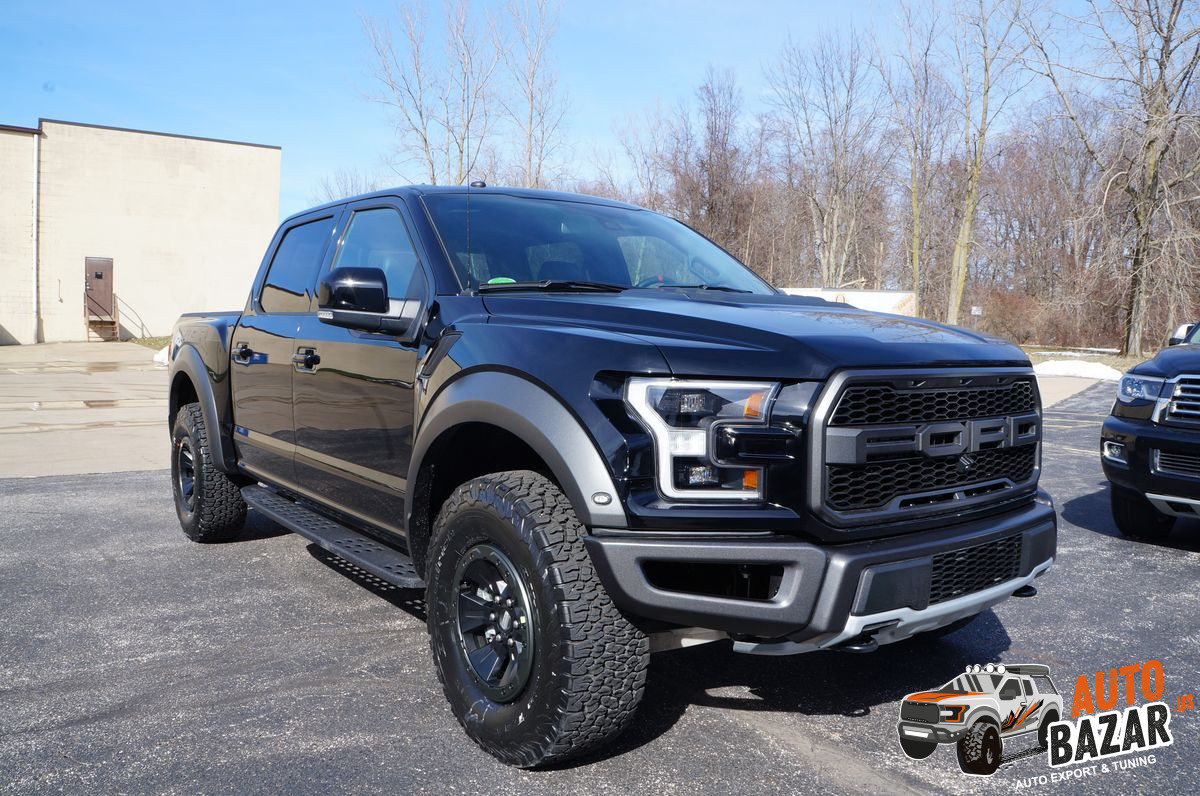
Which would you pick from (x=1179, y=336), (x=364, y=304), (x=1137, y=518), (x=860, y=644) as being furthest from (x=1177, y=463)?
(x=364, y=304)

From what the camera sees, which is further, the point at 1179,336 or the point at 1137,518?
the point at 1179,336

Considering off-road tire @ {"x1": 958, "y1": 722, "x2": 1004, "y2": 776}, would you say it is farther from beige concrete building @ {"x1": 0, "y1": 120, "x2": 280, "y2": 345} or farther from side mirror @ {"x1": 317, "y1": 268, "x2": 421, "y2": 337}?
beige concrete building @ {"x1": 0, "y1": 120, "x2": 280, "y2": 345}

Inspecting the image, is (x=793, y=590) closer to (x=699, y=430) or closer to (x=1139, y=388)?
(x=699, y=430)

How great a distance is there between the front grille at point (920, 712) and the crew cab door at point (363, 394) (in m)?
1.87

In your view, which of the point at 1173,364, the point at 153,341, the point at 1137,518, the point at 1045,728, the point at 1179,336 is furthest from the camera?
the point at 153,341

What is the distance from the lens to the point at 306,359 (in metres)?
4.10

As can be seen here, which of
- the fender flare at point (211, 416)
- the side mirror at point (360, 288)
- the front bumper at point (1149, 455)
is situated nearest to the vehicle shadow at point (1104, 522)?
the front bumper at point (1149, 455)

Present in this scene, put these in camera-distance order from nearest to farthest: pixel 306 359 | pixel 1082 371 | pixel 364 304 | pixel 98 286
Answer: pixel 364 304
pixel 306 359
pixel 1082 371
pixel 98 286

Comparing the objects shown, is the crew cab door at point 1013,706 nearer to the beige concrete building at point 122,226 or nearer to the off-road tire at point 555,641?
the off-road tire at point 555,641

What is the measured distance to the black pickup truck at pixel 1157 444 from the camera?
525cm

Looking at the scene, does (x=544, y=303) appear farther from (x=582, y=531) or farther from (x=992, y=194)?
(x=992, y=194)

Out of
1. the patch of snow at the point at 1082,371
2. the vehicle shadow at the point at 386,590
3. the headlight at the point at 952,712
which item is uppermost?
the patch of snow at the point at 1082,371

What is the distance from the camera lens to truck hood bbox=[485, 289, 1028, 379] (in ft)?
8.16

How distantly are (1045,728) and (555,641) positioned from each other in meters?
1.73
